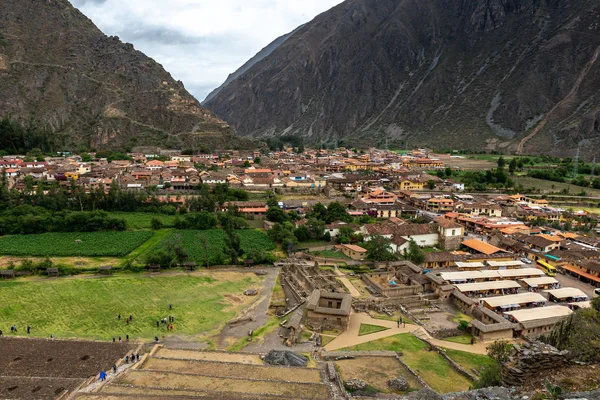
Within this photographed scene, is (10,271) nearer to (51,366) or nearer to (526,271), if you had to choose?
(51,366)

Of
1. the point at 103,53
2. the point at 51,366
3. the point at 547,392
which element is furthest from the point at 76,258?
the point at 103,53

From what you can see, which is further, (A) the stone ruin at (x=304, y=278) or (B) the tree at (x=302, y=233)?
(B) the tree at (x=302, y=233)

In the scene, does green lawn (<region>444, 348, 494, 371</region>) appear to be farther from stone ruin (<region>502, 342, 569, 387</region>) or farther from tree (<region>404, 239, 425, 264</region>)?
tree (<region>404, 239, 425, 264</region>)

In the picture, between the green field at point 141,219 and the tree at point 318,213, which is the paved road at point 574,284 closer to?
the tree at point 318,213

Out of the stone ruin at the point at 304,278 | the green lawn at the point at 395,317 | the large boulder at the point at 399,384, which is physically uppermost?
the large boulder at the point at 399,384

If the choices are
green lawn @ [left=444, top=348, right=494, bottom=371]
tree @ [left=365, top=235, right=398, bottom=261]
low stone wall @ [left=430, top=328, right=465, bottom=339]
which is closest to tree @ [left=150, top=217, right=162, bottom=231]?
tree @ [left=365, top=235, right=398, bottom=261]

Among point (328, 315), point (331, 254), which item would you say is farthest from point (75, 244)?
point (328, 315)

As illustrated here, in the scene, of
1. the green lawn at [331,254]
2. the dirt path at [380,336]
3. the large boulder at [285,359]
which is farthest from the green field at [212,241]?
the large boulder at [285,359]
